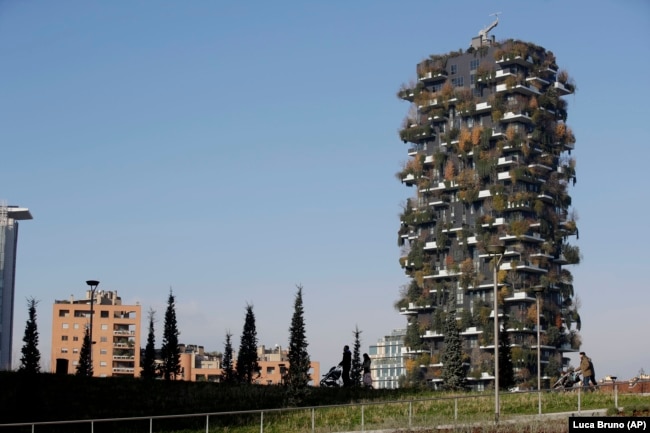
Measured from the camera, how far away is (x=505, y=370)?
2773 inches

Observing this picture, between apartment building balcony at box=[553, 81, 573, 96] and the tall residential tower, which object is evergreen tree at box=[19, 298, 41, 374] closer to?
the tall residential tower

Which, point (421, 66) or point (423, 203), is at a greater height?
point (421, 66)

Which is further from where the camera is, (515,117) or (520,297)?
(515,117)

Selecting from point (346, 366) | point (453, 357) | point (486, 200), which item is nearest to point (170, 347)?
point (453, 357)

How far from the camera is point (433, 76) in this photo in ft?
573

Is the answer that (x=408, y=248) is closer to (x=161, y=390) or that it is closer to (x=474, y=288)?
(x=474, y=288)

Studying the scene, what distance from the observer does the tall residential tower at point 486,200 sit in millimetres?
157750

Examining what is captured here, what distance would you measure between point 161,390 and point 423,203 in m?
124

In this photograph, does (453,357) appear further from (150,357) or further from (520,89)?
(520,89)

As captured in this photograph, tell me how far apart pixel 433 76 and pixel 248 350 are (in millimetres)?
94969

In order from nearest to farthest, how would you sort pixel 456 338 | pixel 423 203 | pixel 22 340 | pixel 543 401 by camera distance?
pixel 543 401, pixel 22 340, pixel 456 338, pixel 423 203

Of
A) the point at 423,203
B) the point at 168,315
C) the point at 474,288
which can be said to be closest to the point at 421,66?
the point at 423,203

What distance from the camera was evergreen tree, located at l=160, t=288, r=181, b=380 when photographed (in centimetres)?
7544

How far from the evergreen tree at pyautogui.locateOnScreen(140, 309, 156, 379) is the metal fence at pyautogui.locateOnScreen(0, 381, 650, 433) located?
3108 cm
